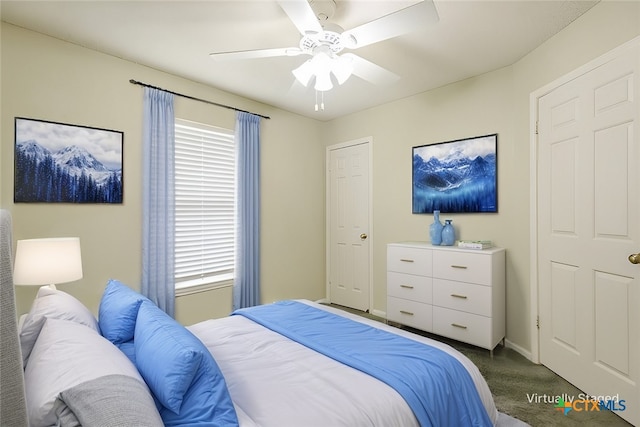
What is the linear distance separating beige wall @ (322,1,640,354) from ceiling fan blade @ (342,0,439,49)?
1.41 metres

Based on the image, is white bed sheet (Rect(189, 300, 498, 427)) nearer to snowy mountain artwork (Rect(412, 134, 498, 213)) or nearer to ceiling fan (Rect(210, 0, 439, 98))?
ceiling fan (Rect(210, 0, 439, 98))

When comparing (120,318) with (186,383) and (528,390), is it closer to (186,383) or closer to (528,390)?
(186,383)

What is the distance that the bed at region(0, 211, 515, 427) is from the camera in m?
0.95

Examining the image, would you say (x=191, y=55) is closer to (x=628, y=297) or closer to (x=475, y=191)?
(x=475, y=191)

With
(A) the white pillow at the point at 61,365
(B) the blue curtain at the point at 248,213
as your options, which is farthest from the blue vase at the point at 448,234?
(A) the white pillow at the point at 61,365

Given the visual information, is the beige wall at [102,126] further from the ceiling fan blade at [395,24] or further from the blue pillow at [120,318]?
the ceiling fan blade at [395,24]

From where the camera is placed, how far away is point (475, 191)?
10.7ft

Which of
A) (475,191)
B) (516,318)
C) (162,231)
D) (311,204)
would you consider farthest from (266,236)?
(516,318)

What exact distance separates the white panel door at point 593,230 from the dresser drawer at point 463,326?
42cm

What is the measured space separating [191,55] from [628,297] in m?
3.65

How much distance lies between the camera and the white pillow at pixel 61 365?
89 cm

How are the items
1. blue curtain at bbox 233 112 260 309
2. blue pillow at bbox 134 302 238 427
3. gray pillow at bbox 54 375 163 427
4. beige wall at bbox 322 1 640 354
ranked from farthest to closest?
blue curtain at bbox 233 112 260 309 < beige wall at bbox 322 1 640 354 < blue pillow at bbox 134 302 238 427 < gray pillow at bbox 54 375 163 427

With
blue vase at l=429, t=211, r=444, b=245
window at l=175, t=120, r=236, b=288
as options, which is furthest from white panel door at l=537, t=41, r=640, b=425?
window at l=175, t=120, r=236, b=288

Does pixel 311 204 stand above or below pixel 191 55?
below
